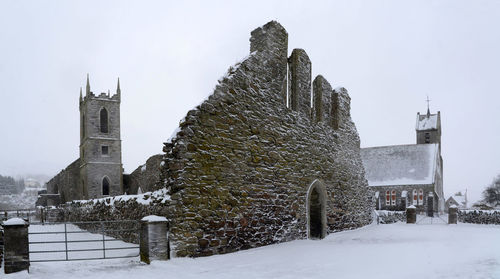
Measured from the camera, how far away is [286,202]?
11.3 meters

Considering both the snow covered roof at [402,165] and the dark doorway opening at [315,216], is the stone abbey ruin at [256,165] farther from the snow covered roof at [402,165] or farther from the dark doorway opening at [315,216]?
the snow covered roof at [402,165]

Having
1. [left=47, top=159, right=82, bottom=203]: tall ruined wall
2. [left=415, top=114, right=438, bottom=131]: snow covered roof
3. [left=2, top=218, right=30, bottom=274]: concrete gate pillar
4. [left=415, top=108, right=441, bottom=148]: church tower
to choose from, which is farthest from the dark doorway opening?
[left=415, top=114, right=438, bottom=131]: snow covered roof

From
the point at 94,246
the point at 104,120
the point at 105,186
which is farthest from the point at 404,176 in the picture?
the point at 94,246

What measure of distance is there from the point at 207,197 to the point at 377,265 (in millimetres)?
3917

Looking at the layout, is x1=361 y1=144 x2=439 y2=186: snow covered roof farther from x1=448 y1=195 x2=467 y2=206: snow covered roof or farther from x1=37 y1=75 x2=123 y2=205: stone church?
x1=448 y1=195 x2=467 y2=206: snow covered roof

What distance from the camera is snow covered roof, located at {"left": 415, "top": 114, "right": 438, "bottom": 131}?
2047 inches

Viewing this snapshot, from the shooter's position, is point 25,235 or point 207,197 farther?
point 207,197

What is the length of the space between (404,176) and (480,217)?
15264 millimetres

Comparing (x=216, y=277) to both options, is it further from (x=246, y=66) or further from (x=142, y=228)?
(x=246, y=66)

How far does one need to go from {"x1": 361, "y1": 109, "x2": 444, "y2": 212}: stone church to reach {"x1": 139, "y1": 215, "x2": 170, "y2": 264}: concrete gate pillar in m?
34.3

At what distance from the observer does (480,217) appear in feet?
88.6

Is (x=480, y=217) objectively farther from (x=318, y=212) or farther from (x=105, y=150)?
(x=105, y=150)

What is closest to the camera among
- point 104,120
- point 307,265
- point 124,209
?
point 307,265

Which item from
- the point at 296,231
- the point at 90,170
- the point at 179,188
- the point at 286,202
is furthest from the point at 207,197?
the point at 90,170
